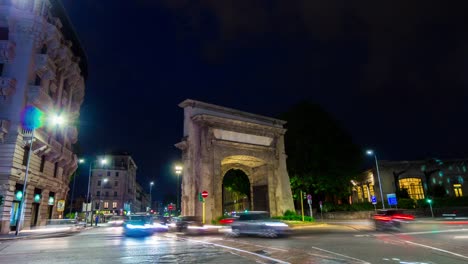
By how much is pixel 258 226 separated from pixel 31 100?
23.9 m

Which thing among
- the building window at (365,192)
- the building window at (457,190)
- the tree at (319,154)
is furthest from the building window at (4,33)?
the building window at (457,190)

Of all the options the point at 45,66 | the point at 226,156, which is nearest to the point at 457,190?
the point at 226,156

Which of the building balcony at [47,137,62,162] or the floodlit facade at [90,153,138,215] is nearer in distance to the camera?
the building balcony at [47,137,62,162]

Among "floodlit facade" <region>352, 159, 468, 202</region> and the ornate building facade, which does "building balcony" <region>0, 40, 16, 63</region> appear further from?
"floodlit facade" <region>352, 159, 468, 202</region>

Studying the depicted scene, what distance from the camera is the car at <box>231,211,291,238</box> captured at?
16500mm

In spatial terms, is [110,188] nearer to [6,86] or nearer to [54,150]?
[54,150]

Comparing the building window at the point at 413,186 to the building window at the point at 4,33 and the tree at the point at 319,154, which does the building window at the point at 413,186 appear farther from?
the building window at the point at 4,33

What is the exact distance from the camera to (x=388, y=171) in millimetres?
50625

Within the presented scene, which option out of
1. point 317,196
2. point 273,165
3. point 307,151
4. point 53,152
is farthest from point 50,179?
point 317,196

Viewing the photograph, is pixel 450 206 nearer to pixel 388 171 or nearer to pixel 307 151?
pixel 388 171

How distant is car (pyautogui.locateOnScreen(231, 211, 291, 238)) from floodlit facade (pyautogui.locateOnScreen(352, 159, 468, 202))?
38406mm

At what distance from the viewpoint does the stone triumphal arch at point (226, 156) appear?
28.9 meters

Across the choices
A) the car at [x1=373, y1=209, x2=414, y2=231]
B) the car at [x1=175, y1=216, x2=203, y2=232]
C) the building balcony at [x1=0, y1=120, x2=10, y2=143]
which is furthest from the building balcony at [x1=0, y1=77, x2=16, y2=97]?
the car at [x1=373, y1=209, x2=414, y2=231]

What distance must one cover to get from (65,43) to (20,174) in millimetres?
17168
